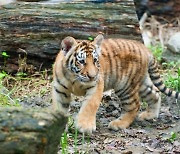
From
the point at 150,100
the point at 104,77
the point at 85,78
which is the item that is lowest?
the point at 150,100

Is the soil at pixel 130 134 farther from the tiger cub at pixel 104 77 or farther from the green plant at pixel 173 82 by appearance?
the green plant at pixel 173 82

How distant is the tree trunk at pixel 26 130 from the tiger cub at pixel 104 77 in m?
2.27

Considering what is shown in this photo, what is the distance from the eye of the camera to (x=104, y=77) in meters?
6.30

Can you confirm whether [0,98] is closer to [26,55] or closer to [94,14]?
[26,55]

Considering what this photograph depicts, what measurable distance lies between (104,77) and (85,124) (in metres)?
0.69

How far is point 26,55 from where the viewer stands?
26.4ft

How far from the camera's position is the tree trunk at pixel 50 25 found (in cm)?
799

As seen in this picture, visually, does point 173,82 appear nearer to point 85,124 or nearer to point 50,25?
point 50,25

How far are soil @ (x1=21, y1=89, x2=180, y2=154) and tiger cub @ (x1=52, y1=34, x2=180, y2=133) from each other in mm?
142

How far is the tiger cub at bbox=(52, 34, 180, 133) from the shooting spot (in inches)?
229

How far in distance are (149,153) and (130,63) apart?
4.55ft

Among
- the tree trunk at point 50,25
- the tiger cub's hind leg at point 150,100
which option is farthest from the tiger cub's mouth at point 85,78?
the tree trunk at point 50,25

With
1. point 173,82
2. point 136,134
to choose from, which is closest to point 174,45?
point 173,82

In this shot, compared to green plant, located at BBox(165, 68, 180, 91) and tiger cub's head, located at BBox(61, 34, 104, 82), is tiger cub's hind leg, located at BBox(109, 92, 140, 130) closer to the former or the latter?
tiger cub's head, located at BBox(61, 34, 104, 82)
